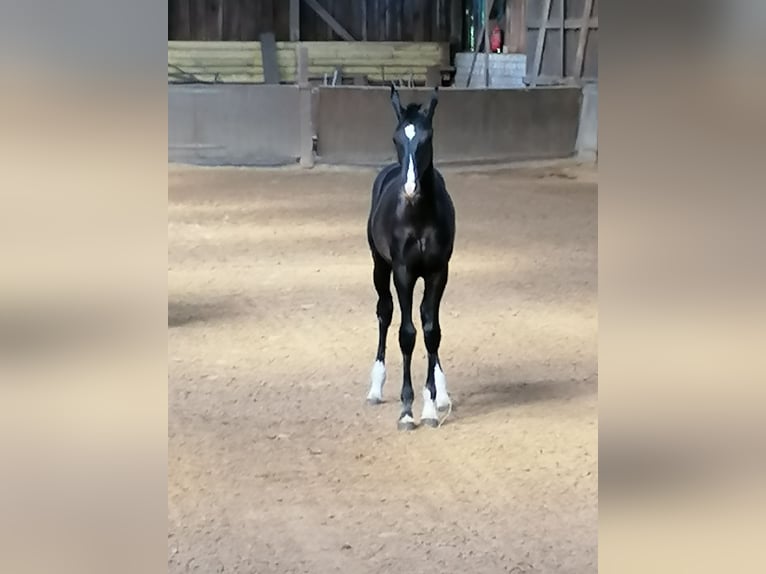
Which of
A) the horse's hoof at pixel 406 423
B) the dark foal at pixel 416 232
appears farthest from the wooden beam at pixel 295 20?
the horse's hoof at pixel 406 423

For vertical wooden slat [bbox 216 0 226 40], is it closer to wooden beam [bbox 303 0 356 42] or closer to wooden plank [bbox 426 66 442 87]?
wooden beam [bbox 303 0 356 42]

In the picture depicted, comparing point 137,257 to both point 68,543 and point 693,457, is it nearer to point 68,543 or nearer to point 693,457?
point 68,543

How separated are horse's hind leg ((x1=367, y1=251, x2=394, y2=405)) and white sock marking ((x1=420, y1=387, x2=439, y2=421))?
34 centimetres

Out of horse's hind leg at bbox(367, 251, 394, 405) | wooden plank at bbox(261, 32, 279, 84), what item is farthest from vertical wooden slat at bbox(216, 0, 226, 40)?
horse's hind leg at bbox(367, 251, 394, 405)

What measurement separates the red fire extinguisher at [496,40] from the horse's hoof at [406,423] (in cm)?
1767

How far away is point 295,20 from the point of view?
23.0m

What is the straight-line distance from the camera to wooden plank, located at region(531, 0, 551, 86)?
19.5 m

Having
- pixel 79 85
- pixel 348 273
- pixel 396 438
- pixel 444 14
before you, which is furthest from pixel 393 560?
pixel 444 14

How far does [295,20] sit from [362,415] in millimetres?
18574

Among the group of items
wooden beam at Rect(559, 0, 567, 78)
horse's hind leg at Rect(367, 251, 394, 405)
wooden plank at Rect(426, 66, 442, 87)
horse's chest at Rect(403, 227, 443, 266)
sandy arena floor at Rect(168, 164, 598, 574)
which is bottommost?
sandy arena floor at Rect(168, 164, 598, 574)

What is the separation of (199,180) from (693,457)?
1372cm

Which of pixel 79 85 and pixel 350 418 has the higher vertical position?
pixel 79 85

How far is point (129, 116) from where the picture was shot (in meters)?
1.06

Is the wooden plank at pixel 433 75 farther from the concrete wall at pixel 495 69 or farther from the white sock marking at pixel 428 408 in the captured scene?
the white sock marking at pixel 428 408
